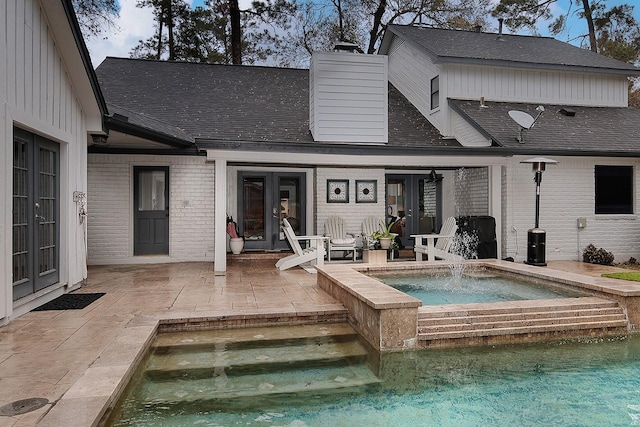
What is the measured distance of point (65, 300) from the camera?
5.55 meters

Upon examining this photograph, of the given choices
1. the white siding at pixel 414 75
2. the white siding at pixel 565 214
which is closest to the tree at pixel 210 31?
the white siding at pixel 414 75

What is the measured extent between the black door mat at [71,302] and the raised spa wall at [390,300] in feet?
9.70

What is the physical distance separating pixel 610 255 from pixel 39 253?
10172mm

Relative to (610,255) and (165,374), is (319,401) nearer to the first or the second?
(165,374)

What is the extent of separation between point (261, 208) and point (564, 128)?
7.26 metres

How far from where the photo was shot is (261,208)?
36.6 ft

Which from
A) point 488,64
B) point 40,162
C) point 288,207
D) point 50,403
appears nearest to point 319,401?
point 50,403

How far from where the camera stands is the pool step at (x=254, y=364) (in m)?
3.29

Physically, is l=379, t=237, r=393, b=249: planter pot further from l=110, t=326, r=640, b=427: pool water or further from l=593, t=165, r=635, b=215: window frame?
l=593, t=165, r=635, b=215: window frame

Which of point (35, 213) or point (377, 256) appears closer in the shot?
point (35, 213)

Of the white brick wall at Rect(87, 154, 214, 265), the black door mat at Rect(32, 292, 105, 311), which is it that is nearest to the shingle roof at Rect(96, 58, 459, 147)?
the white brick wall at Rect(87, 154, 214, 265)

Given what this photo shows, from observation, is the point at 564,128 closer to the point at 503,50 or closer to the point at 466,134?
the point at 466,134

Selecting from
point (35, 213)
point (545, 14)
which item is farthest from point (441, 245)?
point (545, 14)

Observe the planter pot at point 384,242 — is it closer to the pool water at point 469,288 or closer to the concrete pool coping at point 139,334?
the pool water at point 469,288
